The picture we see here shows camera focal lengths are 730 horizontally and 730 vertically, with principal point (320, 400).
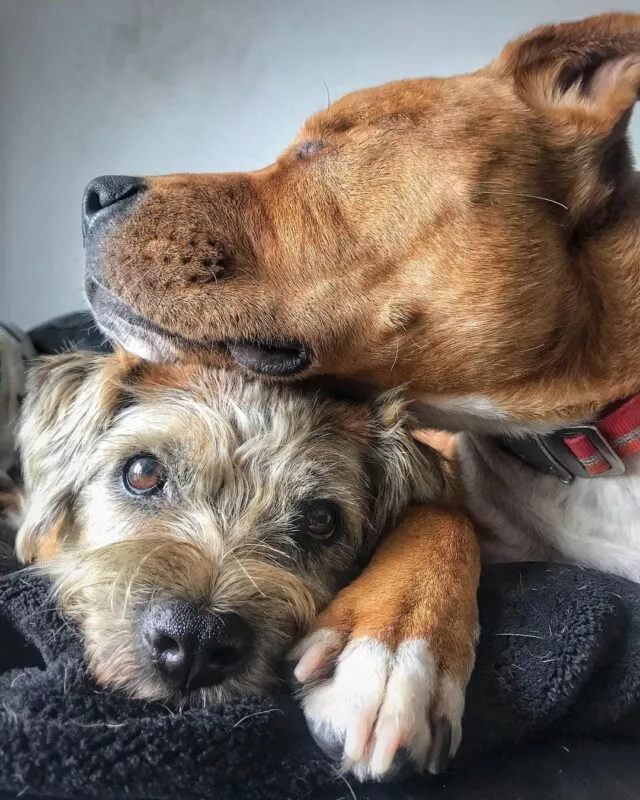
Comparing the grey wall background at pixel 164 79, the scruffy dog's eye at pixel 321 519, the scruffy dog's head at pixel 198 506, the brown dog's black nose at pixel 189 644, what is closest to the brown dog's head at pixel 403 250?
the scruffy dog's head at pixel 198 506

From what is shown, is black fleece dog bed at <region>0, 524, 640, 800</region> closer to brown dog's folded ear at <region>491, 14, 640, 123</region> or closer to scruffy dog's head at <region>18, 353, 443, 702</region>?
scruffy dog's head at <region>18, 353, 443, 702</region>

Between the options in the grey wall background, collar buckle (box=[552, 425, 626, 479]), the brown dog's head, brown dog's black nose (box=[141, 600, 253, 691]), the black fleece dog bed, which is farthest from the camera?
the grey wall background

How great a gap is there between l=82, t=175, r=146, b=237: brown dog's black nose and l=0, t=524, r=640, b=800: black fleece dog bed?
0.63m

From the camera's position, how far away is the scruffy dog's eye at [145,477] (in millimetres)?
1311

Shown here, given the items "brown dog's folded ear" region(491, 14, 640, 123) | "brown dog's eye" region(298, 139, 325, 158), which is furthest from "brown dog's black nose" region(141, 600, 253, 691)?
"brown dog's folded ear" region(491, 14, 640, 123)

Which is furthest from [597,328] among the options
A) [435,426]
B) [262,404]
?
[262,404]

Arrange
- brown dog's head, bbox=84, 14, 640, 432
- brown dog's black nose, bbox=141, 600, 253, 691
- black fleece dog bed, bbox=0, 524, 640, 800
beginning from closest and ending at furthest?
1. black fleece dog bed, bbox=0, 524, 640, 800
2. brown dog's black nose, bbox=141, 600, 253, 691
3. brown dog's head, bbox=84, 14, 640, 432

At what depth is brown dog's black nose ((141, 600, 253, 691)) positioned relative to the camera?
0.94 meters

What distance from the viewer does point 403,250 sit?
1.28 m

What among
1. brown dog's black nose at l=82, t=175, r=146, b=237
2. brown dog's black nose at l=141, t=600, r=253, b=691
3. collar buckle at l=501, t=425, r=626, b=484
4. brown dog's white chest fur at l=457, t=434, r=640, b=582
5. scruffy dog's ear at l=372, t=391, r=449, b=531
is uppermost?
brown dog's black nose at l=82, t=175, r=146, b=237

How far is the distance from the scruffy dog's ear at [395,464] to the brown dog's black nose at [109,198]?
583 mm

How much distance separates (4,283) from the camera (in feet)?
12.7

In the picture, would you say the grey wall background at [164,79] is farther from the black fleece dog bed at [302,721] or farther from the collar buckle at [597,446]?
the black fleece dog bed at [302,721]

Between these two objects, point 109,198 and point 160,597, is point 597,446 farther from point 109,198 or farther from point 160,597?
point 109,198
